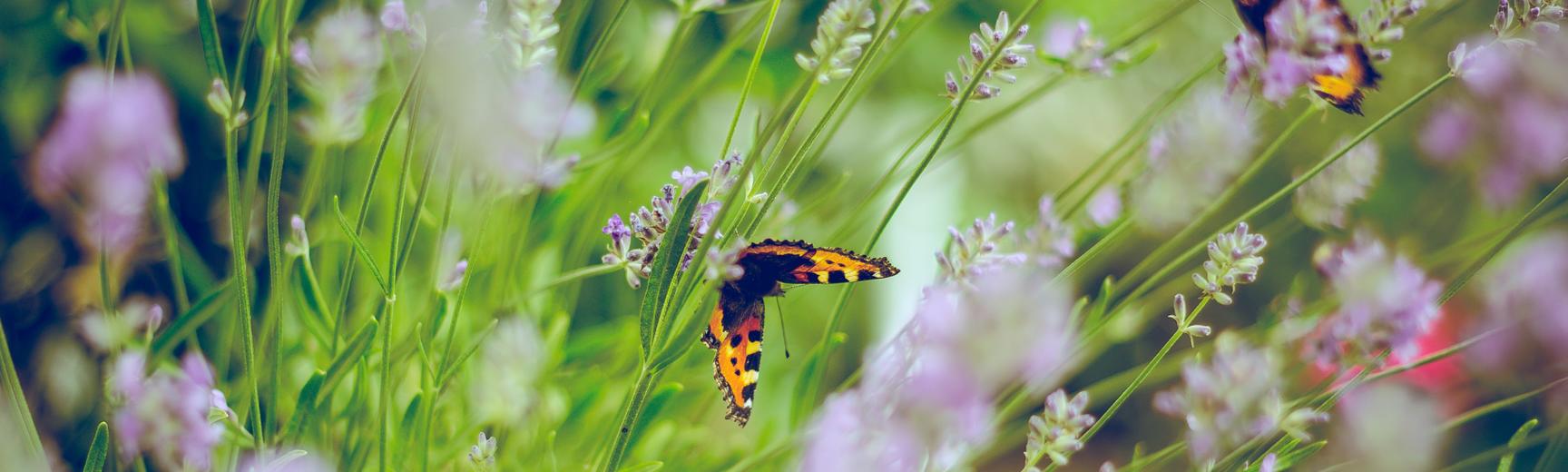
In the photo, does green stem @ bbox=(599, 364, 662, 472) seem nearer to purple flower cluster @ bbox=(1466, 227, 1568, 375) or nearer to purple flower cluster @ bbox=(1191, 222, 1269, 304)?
purple flower cluster @ bbox=(1191, 222, 1269, 304)

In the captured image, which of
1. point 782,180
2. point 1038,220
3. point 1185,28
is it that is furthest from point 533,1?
point 1185,28

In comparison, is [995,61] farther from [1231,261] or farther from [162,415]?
[162,415]

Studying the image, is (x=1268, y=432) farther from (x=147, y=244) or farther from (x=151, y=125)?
(x=147, y=244)

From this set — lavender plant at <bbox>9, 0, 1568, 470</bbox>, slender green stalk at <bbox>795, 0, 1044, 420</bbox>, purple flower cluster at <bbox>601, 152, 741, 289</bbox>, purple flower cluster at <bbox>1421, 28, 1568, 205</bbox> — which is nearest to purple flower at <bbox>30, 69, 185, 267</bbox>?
lavender plant at <bbox>9, 0, 1568, 470</bbox>

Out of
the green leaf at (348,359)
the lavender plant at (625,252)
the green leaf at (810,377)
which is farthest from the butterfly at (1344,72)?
the green leaf at (348,359)

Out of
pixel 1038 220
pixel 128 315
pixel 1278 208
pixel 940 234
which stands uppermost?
pixel 128 315

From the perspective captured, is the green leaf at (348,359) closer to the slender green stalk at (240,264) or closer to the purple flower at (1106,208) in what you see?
the slender green stalk at (240,264)

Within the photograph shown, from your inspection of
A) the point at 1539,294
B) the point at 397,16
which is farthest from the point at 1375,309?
the point at 397,16
